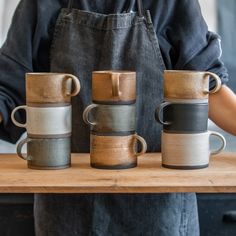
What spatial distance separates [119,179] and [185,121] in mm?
131

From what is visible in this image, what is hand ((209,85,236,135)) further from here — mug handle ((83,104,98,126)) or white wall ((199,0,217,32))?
white wall ((199,0,217,32))

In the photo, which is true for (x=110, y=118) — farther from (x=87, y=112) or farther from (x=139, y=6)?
(x=139, y=6)

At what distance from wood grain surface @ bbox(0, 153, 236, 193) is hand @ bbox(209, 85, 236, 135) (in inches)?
4.7

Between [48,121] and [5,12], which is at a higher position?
[5,12]

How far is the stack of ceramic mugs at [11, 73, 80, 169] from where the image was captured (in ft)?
2.55

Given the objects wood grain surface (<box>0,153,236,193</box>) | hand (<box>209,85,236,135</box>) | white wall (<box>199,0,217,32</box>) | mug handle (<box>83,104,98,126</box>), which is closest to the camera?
wood grain surface (<box>0,153,236,193</box>)

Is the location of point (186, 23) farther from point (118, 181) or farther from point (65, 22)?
point (118, 181)

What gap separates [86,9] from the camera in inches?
38.1

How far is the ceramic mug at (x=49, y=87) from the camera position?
770mm

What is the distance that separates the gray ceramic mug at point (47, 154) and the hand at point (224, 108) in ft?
0.87

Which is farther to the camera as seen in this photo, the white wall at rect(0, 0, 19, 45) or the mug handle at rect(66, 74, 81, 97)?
the white wall at rect(0, 0, 19, 45)

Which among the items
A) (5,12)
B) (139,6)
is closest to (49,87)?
(139,6)

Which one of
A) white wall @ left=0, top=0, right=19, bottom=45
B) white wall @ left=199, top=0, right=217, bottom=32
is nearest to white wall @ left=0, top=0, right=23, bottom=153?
white wall @ left=0, top=0, right=19, bottom=45

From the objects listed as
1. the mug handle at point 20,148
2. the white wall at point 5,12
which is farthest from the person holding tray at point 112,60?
the white wall at point 5,12
